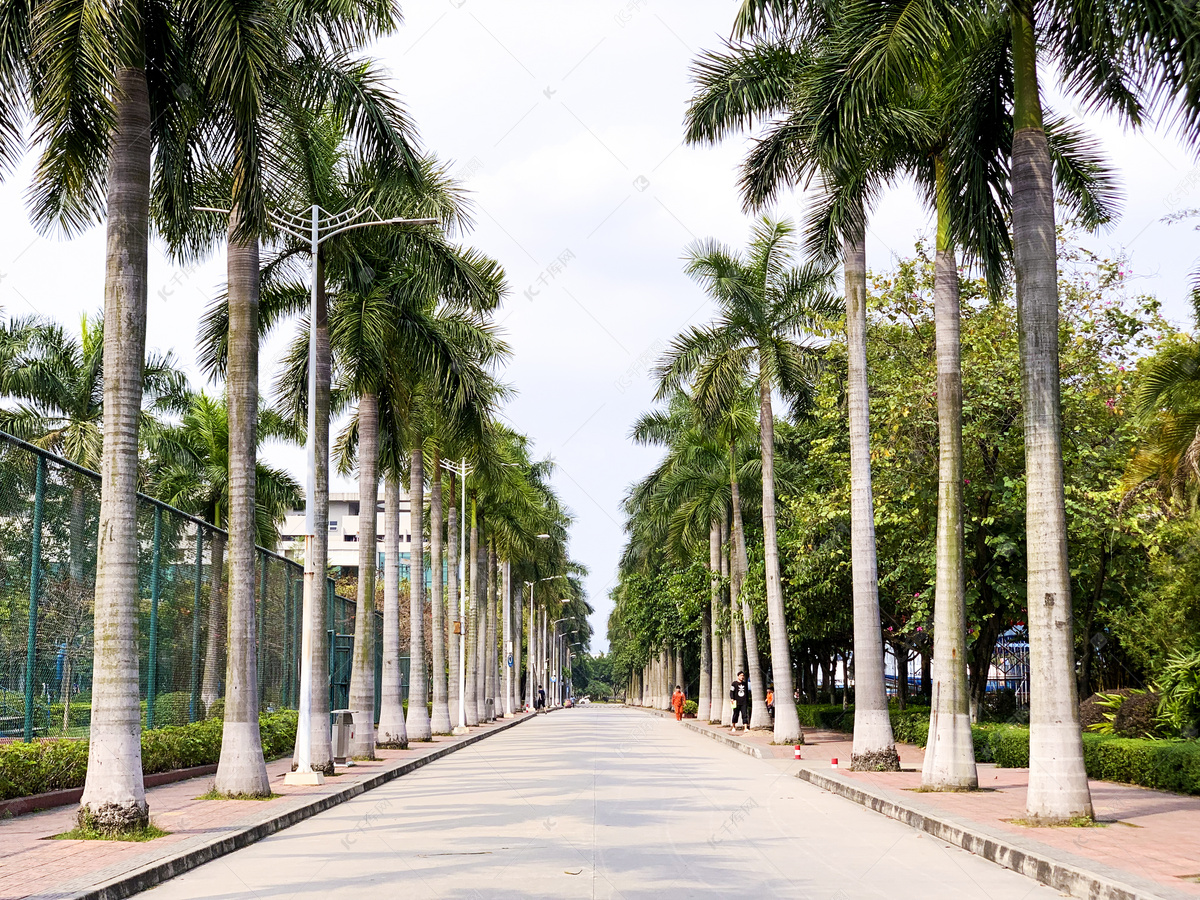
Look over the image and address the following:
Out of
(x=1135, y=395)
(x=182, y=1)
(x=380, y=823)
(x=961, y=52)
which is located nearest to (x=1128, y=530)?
(x=1135, y=395)

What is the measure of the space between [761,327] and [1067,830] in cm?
2246

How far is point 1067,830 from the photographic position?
13.4 m

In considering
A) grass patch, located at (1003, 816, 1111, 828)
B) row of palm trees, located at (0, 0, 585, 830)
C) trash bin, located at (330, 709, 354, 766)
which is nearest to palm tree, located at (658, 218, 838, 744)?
row of palm trees, located at (0, 0, 585, 830)

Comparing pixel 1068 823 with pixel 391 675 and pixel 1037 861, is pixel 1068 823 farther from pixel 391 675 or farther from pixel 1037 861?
pixel 391 675

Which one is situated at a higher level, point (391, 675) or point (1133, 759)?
point (391, 675)

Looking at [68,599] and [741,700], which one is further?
[741,700]

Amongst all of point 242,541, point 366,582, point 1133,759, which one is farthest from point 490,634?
point 242,541

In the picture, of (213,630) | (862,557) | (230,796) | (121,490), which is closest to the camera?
(121,490)

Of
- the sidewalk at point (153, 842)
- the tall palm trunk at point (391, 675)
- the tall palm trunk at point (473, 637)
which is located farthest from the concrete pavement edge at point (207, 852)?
the tall palm trunk at point (473, 637)

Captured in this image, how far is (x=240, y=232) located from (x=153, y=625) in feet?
27.5

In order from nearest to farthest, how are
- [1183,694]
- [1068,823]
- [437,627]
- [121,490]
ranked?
[1068,823], [121,490], [1183,694], [437,627]

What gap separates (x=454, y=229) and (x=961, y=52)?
12431 millimetres

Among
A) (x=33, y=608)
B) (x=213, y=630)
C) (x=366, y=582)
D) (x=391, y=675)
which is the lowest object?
(x=391, y=675)

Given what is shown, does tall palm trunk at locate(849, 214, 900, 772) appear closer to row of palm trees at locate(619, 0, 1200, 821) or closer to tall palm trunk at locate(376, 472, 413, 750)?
row of palm trees at locate(619, 0, 1200, 821)
